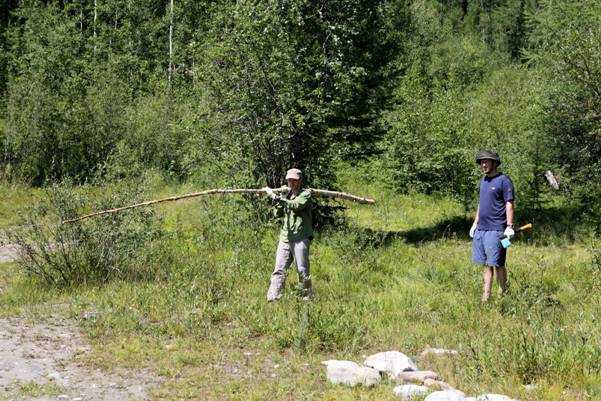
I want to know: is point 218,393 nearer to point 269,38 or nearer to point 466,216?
point 269,38

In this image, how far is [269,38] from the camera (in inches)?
485

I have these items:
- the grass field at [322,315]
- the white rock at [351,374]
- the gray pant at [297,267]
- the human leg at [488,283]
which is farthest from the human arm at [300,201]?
the white rock at [351,374]

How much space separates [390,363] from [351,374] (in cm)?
43

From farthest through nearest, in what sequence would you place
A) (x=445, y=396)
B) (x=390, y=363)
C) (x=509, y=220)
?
(x=509, y=220) → (x=390, y=363) → (x=445, y=396)

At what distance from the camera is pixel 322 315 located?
6902 mm

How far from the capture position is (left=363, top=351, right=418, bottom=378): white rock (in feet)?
17.4

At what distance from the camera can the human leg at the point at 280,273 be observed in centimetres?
793

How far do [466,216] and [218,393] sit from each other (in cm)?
1294

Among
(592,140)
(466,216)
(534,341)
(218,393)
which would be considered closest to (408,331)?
(534,341)

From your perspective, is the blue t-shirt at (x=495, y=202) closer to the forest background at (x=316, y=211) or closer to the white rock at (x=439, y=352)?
the forest background at (x=316, y=211)

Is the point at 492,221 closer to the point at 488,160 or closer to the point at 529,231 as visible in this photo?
the point at 488,160

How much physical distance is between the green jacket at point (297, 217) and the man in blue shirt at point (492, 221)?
227cm

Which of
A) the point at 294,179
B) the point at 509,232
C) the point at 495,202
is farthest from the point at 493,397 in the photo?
the point at 294,179

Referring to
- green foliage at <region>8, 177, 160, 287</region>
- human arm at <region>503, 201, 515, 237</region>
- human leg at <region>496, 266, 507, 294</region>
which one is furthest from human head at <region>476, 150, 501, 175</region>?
green foliage at <region>8, 177, 160, 287</region>
